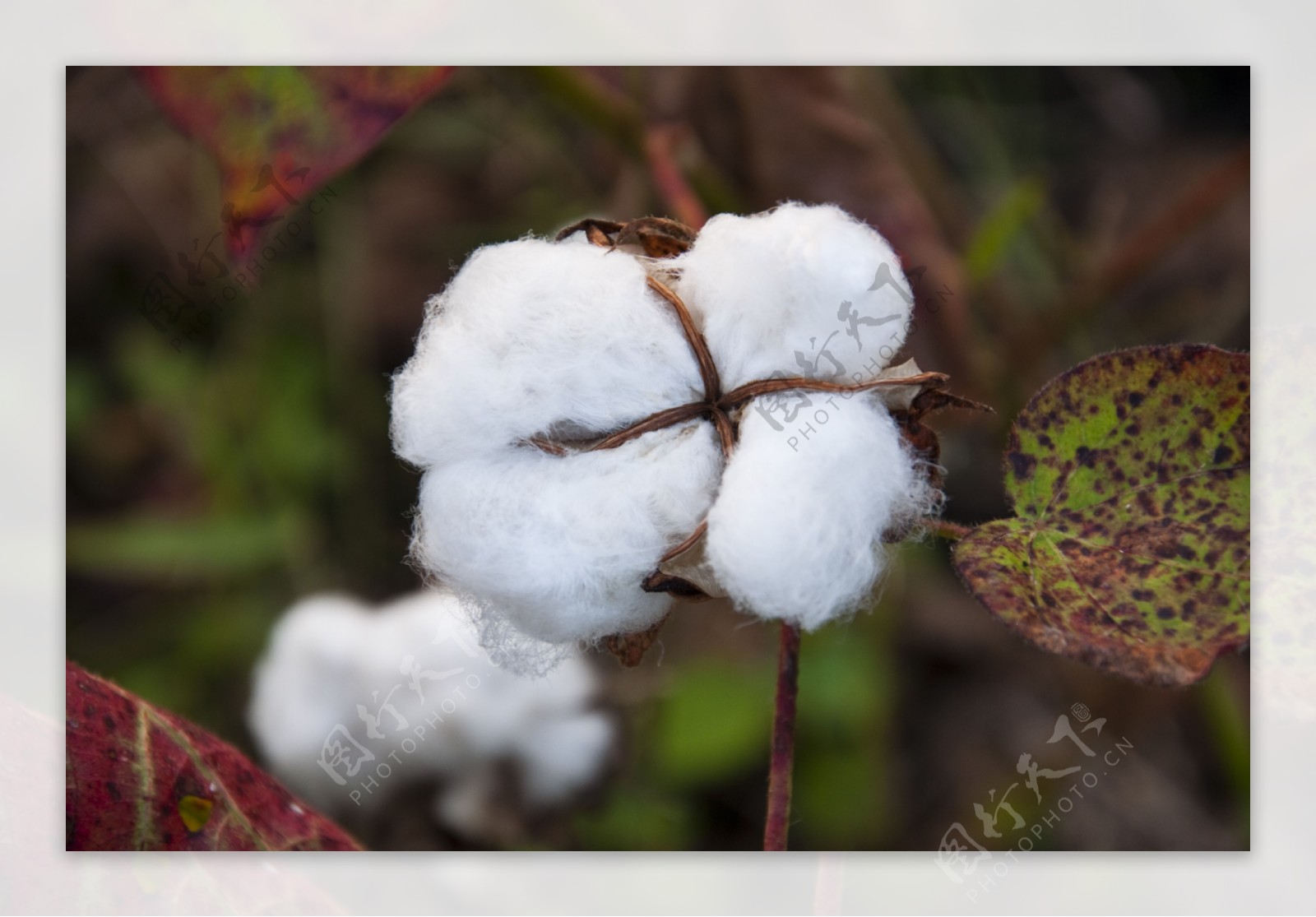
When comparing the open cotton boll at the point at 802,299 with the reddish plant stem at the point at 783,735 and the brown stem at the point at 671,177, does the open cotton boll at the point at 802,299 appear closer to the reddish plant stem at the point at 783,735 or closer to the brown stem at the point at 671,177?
the reddish plant stem at the point at 783,735

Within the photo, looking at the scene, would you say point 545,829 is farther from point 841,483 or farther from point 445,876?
point 841,483

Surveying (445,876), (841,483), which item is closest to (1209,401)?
(841,483)

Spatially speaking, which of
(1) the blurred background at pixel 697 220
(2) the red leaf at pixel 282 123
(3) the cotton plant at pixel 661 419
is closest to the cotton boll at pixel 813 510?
(3) the cotton plant at pixel 661 419

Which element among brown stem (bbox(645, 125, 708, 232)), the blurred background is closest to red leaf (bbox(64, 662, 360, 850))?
the blurred background

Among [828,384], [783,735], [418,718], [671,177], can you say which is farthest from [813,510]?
[671,177]

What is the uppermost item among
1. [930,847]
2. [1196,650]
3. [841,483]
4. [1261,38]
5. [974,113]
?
[974,113]

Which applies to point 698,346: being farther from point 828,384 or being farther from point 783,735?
point 783,735

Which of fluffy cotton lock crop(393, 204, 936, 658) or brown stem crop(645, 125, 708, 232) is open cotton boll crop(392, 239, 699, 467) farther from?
brown stem crop(645, 125, 708, 232)
